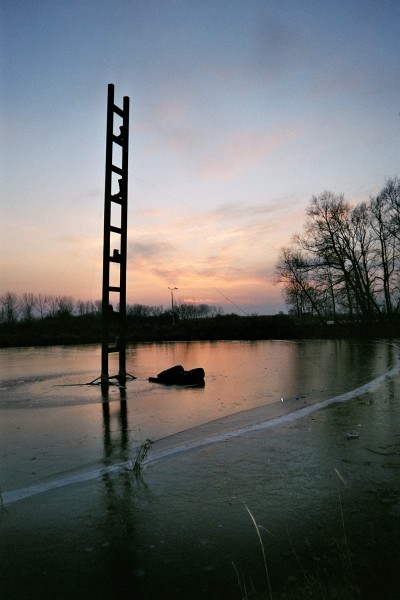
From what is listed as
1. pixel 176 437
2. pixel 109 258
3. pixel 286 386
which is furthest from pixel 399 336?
pixel 176 437

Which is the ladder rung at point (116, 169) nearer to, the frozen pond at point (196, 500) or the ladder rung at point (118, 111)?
the ladder rung at point (118, 111)

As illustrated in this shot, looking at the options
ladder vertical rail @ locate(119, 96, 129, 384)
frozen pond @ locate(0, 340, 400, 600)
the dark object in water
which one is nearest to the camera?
frozen pond @ locate(0, 340, 400, 600)

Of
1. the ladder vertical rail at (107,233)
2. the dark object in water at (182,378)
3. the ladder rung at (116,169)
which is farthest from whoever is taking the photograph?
the dark object in water at (182,378)

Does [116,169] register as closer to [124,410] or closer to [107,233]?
[107,233]

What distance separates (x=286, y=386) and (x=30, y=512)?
28.1 feet

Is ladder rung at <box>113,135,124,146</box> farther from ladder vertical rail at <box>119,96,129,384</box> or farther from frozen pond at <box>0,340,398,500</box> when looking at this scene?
frozen pond at <box>0,340,398,500</box>

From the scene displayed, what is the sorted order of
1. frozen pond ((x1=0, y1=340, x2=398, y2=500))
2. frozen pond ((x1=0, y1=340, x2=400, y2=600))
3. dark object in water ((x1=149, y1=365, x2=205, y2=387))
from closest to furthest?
frozen pond ((x1=0, y1=340, x2=400, y2=600)), frozen pond ((x1=0, y1=340, x2=398, y2=500)), dark object in water ((x1=149, y1=365, x2=205, y2=387))

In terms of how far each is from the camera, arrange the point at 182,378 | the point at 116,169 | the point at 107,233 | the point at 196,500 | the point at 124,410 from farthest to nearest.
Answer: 1. the point at 182,378
2. the point at 116,169
3. the point at 107,233
4. the point at 124,410
5. the point at 196,500

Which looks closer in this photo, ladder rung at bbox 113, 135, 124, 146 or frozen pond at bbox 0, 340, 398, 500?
frozen pond at bbox 0, 340, 398, 500

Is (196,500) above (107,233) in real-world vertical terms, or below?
below

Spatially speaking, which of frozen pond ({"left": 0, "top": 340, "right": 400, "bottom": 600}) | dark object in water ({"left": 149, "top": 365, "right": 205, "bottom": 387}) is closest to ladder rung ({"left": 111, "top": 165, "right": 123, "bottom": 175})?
dark object in water ({"left": 149, "top": 365, "right": 205, "bottom": 387})

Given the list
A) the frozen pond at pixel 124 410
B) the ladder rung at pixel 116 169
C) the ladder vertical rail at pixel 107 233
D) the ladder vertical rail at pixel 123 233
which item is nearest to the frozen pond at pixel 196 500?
the frozen pond at pixel 124 410

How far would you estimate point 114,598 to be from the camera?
7.94 feet

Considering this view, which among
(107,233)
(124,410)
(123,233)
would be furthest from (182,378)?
(107,233)
